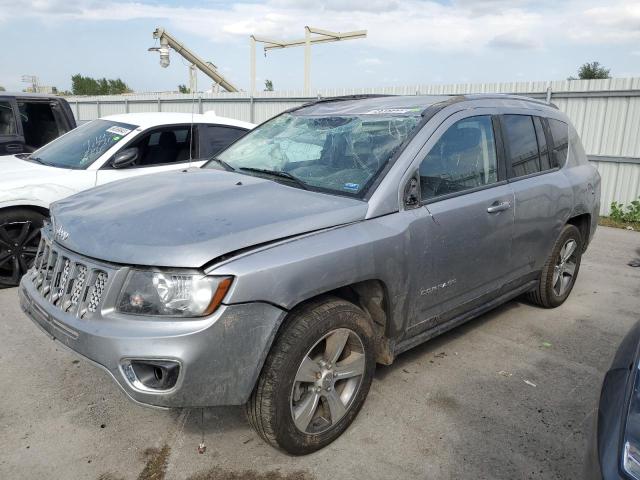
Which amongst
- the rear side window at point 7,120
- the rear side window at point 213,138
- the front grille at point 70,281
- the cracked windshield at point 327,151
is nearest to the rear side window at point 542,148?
the cracked windshield at point 327,151

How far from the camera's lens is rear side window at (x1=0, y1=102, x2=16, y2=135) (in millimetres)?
6625

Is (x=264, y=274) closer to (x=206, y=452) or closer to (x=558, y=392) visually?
(x=206, y=452)

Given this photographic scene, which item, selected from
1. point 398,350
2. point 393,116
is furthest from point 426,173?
point 398,350

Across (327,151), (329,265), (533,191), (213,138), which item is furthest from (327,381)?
(213,138)

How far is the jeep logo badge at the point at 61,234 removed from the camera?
8.97ft

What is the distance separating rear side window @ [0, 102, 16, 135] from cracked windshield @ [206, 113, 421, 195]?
4.16 meters

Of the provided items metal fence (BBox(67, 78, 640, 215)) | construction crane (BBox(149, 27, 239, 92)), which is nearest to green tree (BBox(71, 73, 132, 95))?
construction crane (BBox(149, 27, 239, 92))

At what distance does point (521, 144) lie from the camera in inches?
159

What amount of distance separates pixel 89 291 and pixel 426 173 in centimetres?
195

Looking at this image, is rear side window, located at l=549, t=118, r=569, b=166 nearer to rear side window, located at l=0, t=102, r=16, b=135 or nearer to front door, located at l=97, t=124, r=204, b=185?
front door, located at l=97, t=124, r=204, b=185

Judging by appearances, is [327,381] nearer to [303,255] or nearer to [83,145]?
[303,255]

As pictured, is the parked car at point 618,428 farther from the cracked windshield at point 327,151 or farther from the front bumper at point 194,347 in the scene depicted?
the cracked windshield at point 327,151

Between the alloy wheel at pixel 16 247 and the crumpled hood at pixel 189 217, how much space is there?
7.17ft

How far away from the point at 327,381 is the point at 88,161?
12.6 ft
